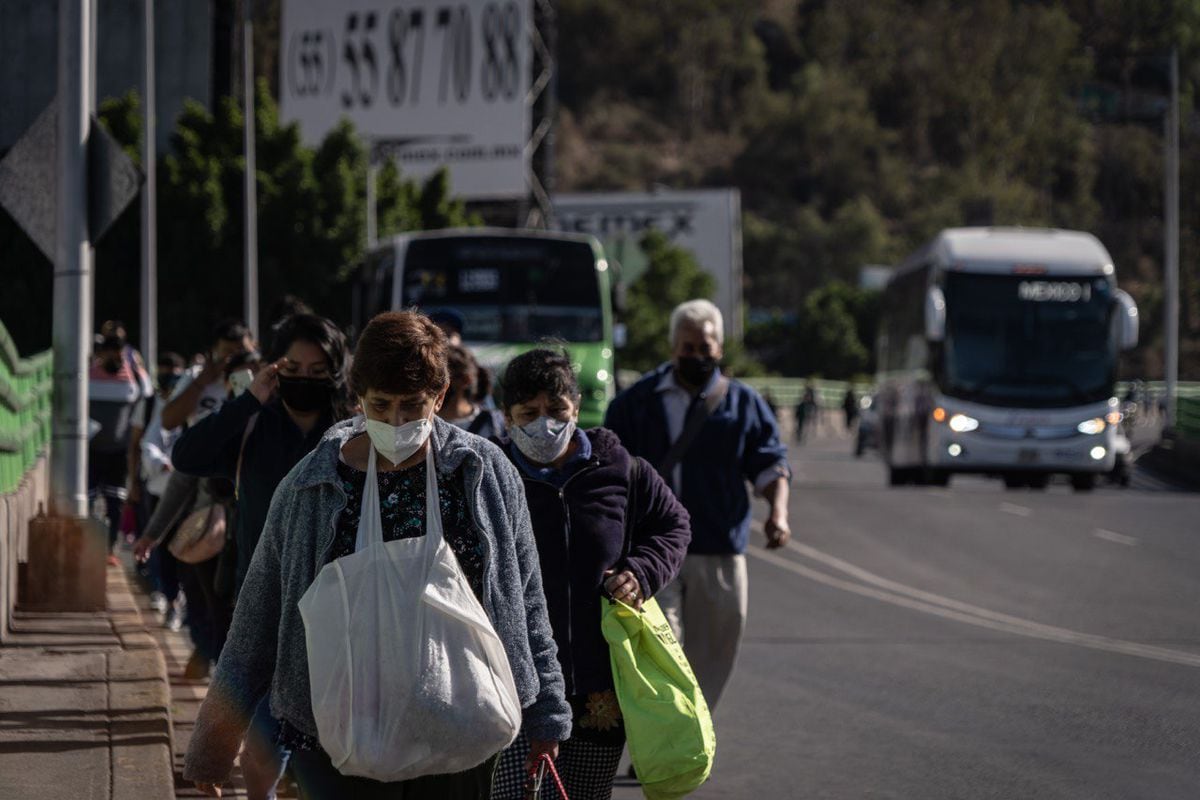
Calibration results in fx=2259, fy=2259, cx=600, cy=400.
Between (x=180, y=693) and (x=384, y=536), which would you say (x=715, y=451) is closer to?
(x=180, y=693)

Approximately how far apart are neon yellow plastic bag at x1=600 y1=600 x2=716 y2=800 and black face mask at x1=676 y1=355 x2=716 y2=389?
7.84 ft

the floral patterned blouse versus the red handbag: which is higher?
the floral patterned blouse

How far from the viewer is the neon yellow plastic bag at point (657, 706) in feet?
18.4

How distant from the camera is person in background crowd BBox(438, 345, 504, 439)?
768 centimetres

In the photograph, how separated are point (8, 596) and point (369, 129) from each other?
62824 mm

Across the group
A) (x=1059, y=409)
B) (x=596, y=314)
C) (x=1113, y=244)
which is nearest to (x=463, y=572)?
(x=596, y=314)

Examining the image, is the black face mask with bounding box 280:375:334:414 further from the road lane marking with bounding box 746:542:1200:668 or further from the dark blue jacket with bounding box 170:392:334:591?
the road lane marking with bounding box 746:542:1200:668

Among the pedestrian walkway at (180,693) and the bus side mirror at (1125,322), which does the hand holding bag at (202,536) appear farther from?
the bus side mirror at (1125,322)

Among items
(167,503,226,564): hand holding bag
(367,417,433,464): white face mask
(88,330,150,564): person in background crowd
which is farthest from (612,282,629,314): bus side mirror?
(367,417,433,464): white face mask

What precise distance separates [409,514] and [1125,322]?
2529 cm

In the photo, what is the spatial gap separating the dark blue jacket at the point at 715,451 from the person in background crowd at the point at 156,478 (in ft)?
9.20

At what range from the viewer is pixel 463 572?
14.1 feet

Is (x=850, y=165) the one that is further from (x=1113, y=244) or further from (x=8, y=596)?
(x=8, y=596)

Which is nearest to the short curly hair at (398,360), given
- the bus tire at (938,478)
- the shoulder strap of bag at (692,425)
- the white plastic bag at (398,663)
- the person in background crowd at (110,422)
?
the white plastic bag at (398,663)
